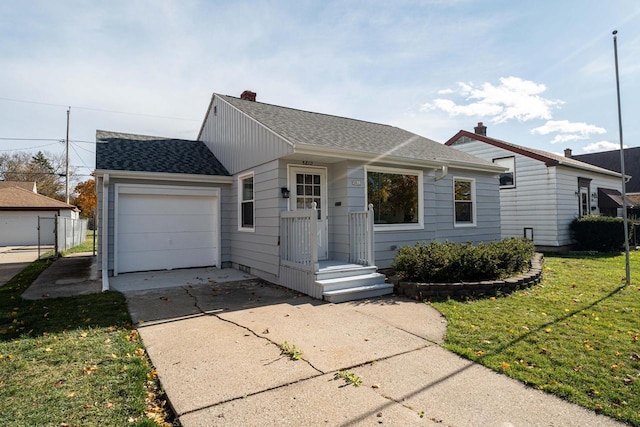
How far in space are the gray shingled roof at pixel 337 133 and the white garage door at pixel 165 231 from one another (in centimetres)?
290

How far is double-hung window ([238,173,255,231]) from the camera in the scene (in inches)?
338

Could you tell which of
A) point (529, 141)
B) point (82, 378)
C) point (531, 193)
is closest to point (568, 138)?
point (529, 141)

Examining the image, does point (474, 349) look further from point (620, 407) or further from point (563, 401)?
point (620, 407)

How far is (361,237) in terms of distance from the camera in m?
7.11

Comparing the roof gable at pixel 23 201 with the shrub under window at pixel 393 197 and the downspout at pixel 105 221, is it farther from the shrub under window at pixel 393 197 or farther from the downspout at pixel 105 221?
the shrub under window at pixel 393 197

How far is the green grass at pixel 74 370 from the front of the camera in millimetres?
2521

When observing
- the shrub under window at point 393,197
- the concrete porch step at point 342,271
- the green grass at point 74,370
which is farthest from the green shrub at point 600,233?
the green grass at point 74,370

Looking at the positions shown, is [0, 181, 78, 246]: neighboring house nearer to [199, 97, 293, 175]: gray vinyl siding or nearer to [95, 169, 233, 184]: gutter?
[199, 97, 293, 175]: gray vinyl siding

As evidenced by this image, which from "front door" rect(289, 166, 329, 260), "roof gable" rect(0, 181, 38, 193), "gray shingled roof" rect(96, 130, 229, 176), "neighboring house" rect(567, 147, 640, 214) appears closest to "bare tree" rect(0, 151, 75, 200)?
"roof gable" rect(0, 181, 38, 193)

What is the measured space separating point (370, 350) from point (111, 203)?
7469 mm

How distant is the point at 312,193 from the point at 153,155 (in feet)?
17.0

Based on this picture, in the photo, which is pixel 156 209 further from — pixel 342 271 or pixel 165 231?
pixel 342 271

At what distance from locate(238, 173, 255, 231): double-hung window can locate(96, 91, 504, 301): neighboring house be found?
0.15 feet

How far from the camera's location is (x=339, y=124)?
10.4 m
